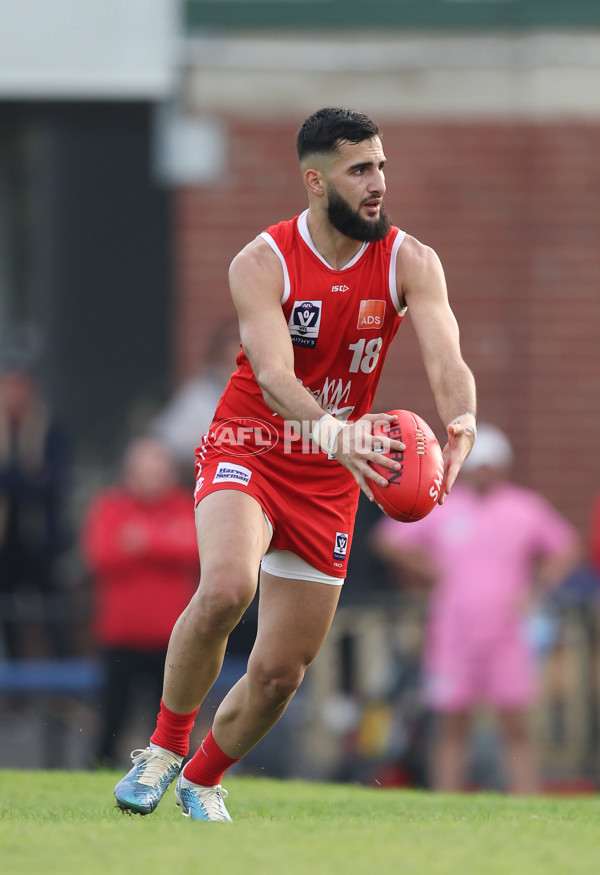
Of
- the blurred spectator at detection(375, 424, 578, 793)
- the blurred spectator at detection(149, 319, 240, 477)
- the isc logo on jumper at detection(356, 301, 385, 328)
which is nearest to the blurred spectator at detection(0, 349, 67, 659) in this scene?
the blurred spectator at detection(149, 319, 240, 477)

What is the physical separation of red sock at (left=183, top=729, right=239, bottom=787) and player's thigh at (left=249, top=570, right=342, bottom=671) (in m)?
0.41

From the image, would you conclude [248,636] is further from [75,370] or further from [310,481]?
[75,370]

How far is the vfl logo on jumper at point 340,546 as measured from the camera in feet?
19.0

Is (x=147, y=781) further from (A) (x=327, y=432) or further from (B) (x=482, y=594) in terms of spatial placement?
(B) (x=482, y=594)

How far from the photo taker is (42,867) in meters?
4.36

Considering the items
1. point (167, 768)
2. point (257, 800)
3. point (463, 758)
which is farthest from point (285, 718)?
point (167, 768)

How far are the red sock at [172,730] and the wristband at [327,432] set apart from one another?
46.8 inches

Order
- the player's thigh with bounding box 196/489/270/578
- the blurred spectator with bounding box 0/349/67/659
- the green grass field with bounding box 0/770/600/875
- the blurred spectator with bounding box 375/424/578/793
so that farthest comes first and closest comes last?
the blurred spectator with bounding box 0/349/67/659
the blurred spectator with bounding box 375/424/578/793
the player's thigh with bounding box 196/489/270/578
the green grass field with bounding box 0/770/600/875

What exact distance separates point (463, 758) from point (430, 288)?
4.87 m

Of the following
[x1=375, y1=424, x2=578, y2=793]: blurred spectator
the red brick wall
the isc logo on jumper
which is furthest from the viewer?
the red brick wall

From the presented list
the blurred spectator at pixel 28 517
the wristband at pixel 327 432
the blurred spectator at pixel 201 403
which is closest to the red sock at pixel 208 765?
the wristband at pixel 327 432

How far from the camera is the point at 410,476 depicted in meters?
5.19

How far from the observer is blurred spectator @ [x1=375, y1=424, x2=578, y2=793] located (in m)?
9.56

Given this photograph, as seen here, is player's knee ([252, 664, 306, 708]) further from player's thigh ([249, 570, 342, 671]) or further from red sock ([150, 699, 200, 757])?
red sock ([150, 699, 200, 757])
